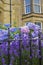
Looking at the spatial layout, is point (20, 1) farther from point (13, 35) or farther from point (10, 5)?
point (13, 35)

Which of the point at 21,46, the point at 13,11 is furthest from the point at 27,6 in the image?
the point at 21,46

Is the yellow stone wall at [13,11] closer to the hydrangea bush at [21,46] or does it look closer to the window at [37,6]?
the window at [37,6]

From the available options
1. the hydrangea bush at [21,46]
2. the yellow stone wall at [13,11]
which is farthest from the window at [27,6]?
the hydrangea bush at [21,46]

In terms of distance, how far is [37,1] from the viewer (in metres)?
20.7

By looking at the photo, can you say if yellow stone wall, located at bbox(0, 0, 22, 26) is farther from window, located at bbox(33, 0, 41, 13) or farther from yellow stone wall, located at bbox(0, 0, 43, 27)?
window, located at bbox(33, 0, 41, 13)

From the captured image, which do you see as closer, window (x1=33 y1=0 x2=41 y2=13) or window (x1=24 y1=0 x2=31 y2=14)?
window (x1=24 y1=0 x2=31 y2=14)

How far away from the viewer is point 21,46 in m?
3.23

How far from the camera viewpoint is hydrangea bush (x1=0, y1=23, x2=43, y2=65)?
316cm

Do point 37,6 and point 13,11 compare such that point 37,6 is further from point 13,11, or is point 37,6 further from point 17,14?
point 13,11

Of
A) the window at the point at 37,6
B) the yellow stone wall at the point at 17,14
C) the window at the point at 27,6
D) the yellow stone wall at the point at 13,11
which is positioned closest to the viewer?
the yellow stone wall at the point at 13,11

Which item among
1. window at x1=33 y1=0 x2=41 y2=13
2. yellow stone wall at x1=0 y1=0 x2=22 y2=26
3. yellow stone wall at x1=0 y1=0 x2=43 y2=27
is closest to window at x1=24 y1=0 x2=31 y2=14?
yellow stone wall at x1=0 y1=0 x2=43 y2=27

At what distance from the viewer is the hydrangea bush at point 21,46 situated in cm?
316

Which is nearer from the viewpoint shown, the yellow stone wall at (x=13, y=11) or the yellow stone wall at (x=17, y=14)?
the yellow stone wall at (x=13, y=11)

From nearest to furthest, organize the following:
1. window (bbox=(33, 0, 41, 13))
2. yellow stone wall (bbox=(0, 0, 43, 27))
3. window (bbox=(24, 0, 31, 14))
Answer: yellow stone wall (bbox=(0, 0, 43, 27))
window (bbox=(24, 0, 31, 14))
window (bbox=(33, 0, 41, 13))
